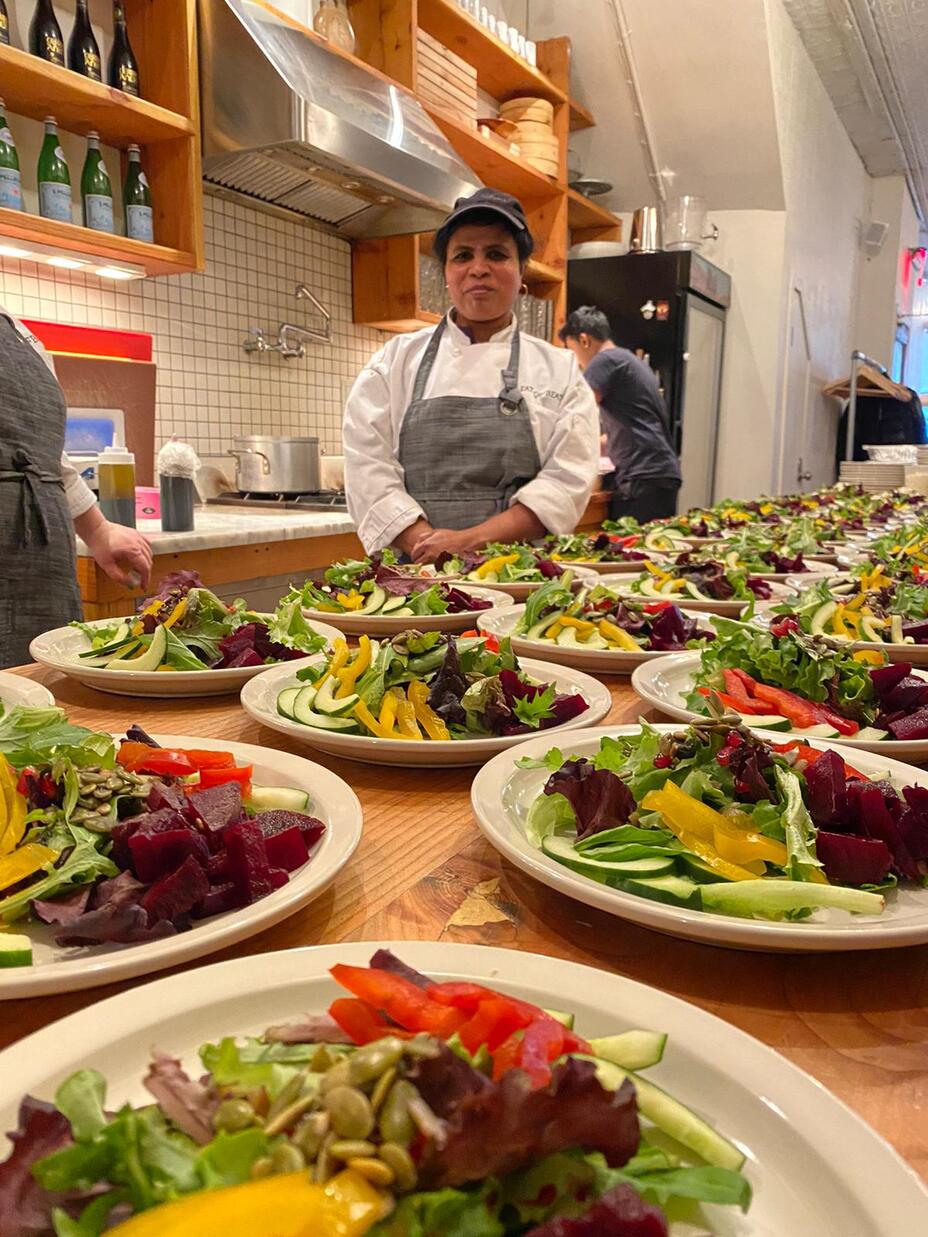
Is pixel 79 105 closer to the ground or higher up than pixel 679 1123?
higher up

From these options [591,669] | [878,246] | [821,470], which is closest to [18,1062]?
[591,669]

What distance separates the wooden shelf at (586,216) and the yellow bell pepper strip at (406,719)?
20.4ft

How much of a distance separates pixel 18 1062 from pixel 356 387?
2836mm

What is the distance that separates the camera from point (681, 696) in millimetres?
1260

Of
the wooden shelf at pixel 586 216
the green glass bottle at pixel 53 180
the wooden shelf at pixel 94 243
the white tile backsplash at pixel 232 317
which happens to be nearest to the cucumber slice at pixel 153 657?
the wooden shelf at pixel 94 243

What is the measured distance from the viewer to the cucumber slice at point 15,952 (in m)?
0.58

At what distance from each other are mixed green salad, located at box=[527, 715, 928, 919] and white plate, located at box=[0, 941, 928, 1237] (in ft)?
0.51

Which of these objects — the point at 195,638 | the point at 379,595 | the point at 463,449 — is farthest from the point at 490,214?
the point at 195,638

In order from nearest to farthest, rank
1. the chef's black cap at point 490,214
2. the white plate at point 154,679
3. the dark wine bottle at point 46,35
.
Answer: the white plate at point 154,679
the chef's black cap at point 490,214
the dark wine bottle at point 46,35

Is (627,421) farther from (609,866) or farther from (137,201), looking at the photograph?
(609,866)

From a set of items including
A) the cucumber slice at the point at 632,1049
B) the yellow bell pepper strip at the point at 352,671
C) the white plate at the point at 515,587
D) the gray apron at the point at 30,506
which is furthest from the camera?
the gray apron at the point at 30,506

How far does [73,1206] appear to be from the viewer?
0.38 meters

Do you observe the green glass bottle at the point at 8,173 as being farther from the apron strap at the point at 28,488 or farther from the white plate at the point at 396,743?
the white plate at the point at 396,743

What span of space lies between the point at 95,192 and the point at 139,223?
172 millimetres
